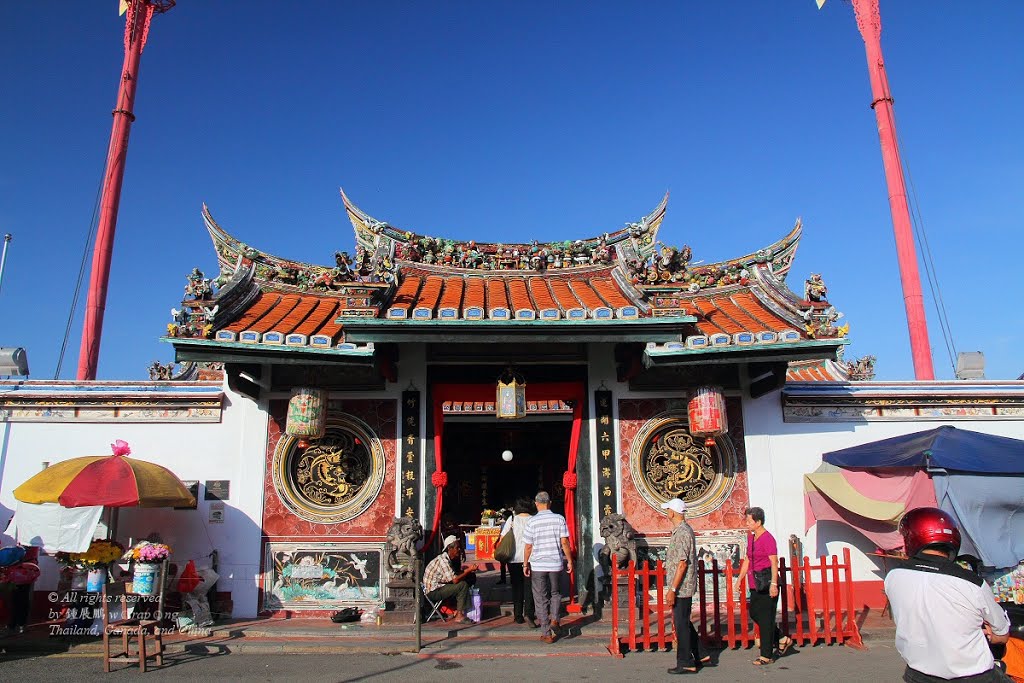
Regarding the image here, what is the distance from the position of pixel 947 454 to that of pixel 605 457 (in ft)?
13.6

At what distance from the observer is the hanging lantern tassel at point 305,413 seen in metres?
8.95

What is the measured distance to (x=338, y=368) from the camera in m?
9.48

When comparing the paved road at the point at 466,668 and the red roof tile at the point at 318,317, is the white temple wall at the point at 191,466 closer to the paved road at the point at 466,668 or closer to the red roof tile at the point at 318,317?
the red roof tile at the point at 318,317

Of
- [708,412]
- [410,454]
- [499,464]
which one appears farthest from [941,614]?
[499,464]

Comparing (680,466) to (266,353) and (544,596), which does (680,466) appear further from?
(266,353)

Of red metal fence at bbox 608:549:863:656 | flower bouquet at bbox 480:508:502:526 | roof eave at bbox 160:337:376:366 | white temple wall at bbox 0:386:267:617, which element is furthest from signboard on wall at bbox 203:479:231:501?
flower bouquet at bbox 480:508:502:526

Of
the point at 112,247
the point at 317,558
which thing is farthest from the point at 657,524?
the point at 112,247

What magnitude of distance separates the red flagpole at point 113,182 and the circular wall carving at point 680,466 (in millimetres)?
13537

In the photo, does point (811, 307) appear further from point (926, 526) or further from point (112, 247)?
point (112, 247)

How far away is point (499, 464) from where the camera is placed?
1872 cm

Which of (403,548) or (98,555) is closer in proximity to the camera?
(98,555)

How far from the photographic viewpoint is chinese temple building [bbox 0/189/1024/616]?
8781mm

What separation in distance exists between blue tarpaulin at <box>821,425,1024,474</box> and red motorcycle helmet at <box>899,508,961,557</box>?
4791 mm

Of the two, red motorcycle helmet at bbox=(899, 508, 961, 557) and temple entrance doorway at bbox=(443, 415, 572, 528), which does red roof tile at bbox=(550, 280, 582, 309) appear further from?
temple entrance doorway at bbox=(443, 415, 572, 528)
